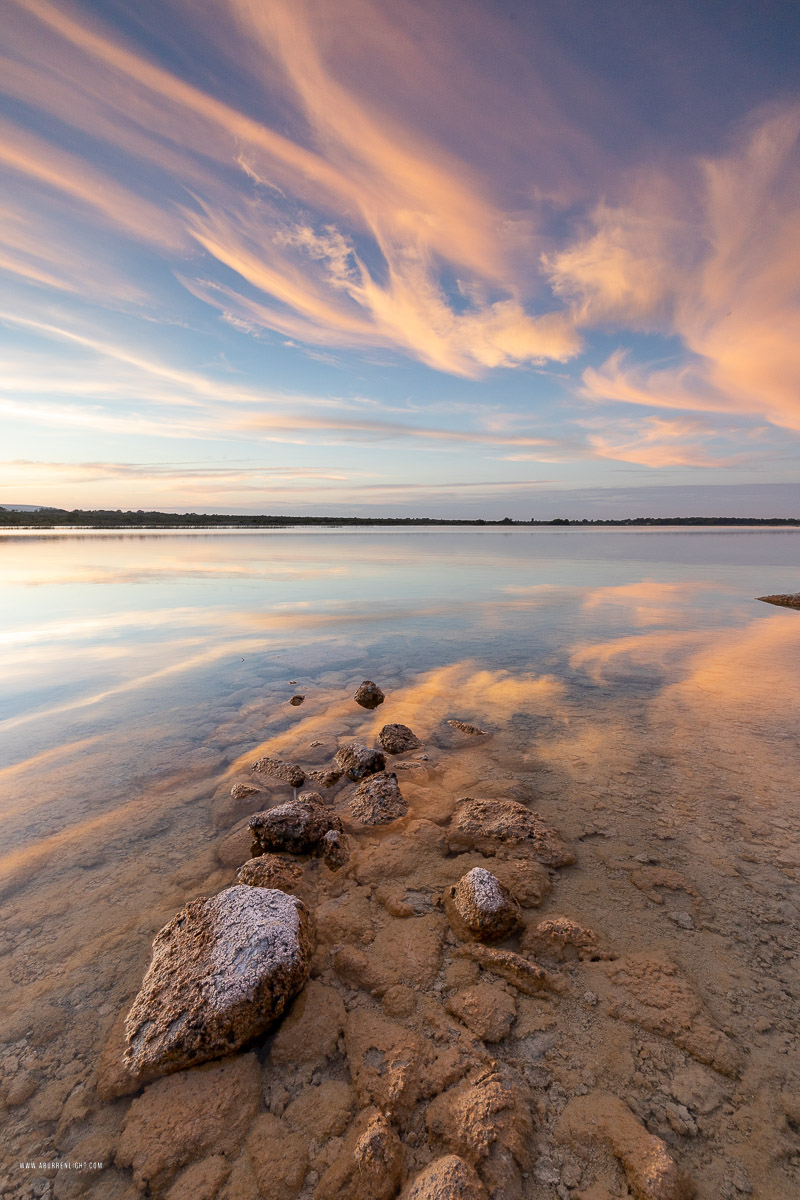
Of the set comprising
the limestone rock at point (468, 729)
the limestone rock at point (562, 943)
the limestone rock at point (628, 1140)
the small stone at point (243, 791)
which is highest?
the limestone rock at point (628, 1140)

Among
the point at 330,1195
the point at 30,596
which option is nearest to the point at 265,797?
the point at 330,1195

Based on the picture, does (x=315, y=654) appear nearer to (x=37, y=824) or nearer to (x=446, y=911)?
(x=37, y=824)

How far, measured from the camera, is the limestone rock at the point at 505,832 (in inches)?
169

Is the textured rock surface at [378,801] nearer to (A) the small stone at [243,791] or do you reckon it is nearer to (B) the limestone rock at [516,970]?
(A) the small stone at [243,791]

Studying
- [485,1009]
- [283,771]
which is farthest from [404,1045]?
[283,771]

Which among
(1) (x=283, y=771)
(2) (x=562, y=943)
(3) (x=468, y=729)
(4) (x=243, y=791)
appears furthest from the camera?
(3) (x=468, y=729)

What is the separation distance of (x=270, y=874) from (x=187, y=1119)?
156 centimetres

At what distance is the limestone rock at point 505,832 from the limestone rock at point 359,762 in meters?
1.25

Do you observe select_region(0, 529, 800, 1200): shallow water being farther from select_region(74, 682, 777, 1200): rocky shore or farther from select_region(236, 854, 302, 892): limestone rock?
select_region(236, 854, 302, 892): limestone rock

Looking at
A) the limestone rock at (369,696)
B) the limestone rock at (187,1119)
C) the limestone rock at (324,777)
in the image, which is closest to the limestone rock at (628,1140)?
the limestone rock at (187,1119)

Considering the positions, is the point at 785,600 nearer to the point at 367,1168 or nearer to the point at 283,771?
the point at 283,771

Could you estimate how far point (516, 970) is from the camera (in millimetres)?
3098

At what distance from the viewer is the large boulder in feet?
8.71

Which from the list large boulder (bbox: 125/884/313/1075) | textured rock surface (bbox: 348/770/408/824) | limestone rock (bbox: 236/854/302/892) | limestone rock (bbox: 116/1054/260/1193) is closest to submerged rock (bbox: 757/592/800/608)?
textured rock surface (bbox: 348/770/408/824)
